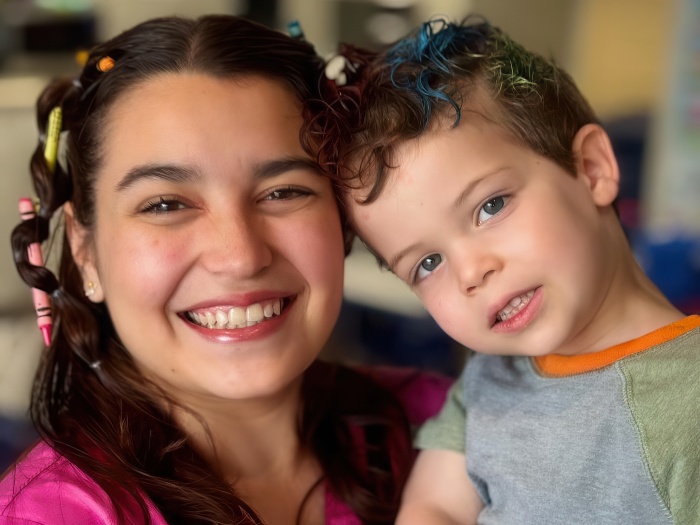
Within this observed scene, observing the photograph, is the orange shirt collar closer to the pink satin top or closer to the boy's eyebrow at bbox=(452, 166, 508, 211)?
the boy's eyebrow at bbox=(452, 166, 508, 211)

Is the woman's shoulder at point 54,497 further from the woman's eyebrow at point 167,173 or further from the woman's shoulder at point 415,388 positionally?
the woman's shoulder at point 415,388

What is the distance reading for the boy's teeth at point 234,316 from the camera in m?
1.22

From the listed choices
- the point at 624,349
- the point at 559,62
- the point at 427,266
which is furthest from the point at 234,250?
the point at 559,62

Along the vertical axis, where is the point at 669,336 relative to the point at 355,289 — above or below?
above

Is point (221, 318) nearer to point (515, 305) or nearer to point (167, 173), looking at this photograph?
point (167, 173)

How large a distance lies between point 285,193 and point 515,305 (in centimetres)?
38

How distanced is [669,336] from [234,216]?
2.07ft

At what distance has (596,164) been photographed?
4.22ft

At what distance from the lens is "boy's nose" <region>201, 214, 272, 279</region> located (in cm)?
117

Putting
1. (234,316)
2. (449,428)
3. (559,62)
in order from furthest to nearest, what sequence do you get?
(559,62) < (449,428) < (234,316)

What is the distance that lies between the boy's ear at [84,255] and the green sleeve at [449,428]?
0.57 metres

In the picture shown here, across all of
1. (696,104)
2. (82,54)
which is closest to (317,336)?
(82,54)

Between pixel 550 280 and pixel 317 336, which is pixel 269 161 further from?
pixel 550 280

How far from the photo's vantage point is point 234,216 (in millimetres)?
1182
